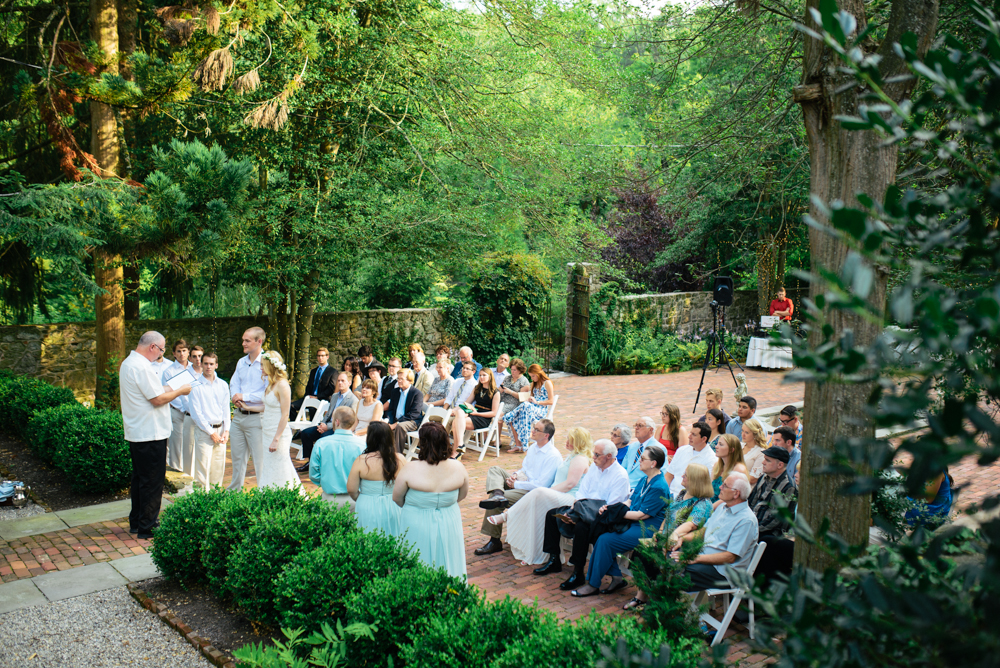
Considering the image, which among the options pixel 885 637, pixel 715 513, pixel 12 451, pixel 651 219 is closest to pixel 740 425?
pixel 715 513

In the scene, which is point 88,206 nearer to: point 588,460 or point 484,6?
point 588,460

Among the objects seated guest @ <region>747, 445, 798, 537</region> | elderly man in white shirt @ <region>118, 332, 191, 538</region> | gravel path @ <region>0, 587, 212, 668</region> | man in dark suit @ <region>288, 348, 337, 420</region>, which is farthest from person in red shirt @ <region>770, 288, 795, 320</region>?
gravel path @ <region>0, 587, 212, 668</region>

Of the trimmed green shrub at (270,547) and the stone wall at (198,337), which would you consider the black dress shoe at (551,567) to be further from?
the stone wall at (198,337)

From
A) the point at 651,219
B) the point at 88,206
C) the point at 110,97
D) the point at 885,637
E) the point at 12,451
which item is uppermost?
the point at 651,219

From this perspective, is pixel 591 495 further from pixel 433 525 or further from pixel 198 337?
pixel 198 337

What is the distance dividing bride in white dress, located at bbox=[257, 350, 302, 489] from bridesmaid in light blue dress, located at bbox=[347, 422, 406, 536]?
5.26ft

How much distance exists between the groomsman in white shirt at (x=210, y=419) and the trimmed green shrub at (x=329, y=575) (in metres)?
3.52

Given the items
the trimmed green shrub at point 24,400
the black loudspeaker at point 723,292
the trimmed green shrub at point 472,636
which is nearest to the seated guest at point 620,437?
the trimmed green shrub at point 472,636

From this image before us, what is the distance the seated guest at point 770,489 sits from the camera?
5297mm

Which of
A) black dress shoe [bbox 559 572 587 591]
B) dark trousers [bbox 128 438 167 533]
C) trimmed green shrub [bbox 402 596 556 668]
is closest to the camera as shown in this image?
trimmed green shrub [bbox 402 596 556 668]

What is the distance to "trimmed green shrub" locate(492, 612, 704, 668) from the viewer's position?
3.14 metres

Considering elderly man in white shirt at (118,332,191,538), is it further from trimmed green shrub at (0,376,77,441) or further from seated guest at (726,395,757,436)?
seated guest at (726,395,757,436)

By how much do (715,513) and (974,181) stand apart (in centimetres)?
410

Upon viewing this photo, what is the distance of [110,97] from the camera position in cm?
804
